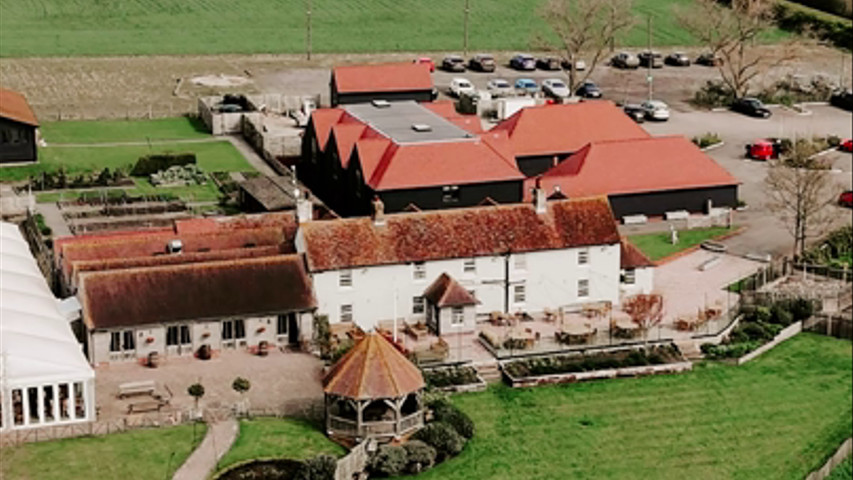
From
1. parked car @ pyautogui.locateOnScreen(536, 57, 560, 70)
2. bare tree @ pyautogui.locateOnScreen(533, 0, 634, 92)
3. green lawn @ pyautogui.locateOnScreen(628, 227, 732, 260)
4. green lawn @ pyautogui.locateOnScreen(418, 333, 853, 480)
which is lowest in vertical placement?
green lawn @ pyautogui.locateOnScreen(418, 333, 853, 480)

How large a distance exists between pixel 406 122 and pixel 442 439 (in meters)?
17.9

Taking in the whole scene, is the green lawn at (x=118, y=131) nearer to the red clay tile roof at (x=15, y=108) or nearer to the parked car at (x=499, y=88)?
the red clay tile roof at (x=15, y=108)

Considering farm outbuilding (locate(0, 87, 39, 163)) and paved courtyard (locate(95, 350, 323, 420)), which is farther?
farm outbuilding (locate(0, 87, 39, 163))

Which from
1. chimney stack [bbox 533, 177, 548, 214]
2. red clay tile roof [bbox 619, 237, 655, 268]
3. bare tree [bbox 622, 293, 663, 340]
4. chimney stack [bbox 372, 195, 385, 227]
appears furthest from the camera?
red clay tile roof [bbox 619, 237, 655, 268]

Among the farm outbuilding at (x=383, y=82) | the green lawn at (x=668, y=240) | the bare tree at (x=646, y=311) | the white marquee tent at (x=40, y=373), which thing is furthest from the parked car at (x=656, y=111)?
the white marquee tent at (x=40, y=373)

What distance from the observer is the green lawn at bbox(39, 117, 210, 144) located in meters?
54.9

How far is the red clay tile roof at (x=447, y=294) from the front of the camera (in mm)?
38531

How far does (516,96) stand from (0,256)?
2636cm

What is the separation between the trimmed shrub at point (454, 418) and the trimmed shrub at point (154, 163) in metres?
20.5

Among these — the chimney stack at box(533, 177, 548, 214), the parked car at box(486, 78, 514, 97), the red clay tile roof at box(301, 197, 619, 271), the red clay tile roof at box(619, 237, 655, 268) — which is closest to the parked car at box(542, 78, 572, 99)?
the parked car at box(486, 78, 514, 97)

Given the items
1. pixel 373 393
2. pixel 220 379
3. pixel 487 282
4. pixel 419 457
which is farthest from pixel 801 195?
pixel 220 379

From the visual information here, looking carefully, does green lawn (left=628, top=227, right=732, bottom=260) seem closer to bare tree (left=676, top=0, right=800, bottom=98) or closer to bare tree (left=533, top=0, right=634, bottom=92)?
bare tree (left=533, top=0, right=634, bottom=92)

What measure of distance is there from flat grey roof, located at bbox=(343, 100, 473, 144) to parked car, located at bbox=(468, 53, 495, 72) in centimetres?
1105

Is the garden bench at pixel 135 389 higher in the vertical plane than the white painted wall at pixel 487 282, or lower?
lower
